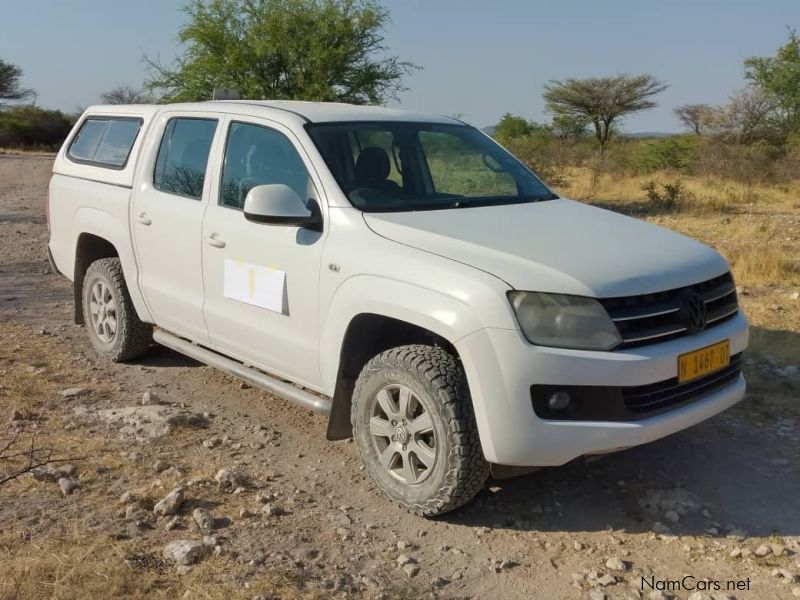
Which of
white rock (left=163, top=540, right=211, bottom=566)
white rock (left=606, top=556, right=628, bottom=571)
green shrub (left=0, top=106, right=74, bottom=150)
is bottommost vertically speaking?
white rock (left=606, top=556, right=628, bottom=571)

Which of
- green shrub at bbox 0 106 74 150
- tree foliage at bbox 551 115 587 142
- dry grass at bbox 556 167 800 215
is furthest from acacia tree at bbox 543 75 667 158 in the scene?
green shrub at bbox 0 106 74 150

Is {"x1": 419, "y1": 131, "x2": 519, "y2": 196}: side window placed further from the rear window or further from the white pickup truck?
the rear window

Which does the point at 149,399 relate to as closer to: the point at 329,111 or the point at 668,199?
the point at 329,111

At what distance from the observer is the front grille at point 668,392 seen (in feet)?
10.4

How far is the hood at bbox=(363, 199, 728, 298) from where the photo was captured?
3.13 m

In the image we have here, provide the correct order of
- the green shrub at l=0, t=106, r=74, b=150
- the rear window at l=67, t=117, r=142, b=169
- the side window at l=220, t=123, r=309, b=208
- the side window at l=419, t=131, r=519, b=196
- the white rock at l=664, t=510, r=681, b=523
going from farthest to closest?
the green shrub at l=0, t=106, r=74, b=150, the rear window at l=67, t=117, r=142, b=169, the side window at l=419, t=131, r=519, b=196, the side window at l=220, t=123, r=309, b=208, the white rock at l=664, t=510, r=681, b=523

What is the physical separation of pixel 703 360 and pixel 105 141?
411 cm

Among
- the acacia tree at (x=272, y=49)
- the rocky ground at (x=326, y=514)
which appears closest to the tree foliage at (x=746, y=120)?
the acacia tree at (x=272, y=49)

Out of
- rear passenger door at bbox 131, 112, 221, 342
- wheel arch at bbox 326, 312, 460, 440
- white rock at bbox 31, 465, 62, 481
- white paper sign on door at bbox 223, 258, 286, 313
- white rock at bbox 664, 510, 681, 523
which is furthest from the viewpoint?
rear passenger door at bbox 131, 112, 221, 342

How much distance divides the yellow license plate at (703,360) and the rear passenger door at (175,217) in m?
2.55

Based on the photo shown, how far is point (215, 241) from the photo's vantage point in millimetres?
4324

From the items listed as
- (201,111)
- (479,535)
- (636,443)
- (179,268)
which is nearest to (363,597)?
(479,535)

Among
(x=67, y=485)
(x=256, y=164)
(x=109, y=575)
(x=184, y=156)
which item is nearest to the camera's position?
(x=109, y=575)

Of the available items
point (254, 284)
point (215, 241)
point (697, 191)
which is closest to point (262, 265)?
point (254, 284)
